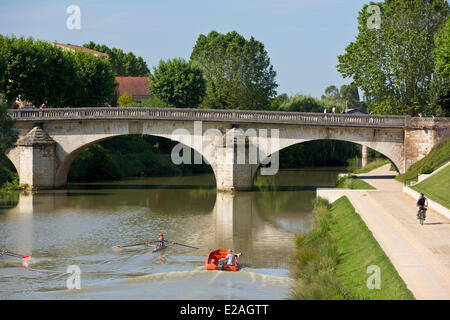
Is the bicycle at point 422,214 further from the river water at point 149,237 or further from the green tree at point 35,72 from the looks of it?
the green tree at point 35,72

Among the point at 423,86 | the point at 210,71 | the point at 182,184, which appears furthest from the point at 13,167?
the point at 210,71

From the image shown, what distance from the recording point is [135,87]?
11262 centimetres

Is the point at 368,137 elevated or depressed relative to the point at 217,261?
elevated

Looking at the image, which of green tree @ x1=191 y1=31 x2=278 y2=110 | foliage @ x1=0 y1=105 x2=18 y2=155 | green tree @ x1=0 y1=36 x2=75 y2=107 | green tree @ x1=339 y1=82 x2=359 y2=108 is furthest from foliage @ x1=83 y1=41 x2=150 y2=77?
foliage @ x1=0 y1=105 x2=18 y2=155

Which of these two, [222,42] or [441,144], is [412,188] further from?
[222,42]

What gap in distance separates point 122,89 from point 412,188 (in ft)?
259

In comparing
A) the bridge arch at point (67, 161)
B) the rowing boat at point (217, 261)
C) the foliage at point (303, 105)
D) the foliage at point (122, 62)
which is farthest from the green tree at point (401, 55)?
the foliage at point (122, 62)

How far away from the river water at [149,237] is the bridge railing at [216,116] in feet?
17.2

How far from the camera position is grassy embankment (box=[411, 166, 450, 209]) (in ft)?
104

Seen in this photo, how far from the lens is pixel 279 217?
126ft

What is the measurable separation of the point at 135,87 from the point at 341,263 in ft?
304

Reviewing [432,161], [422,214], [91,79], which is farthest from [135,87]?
[422,214]

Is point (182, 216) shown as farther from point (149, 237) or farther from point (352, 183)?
point (352, 183)
